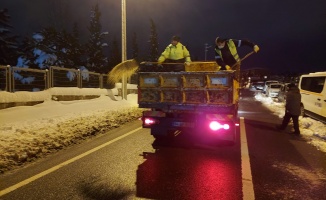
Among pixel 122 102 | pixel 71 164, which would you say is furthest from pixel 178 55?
pixel 122 102

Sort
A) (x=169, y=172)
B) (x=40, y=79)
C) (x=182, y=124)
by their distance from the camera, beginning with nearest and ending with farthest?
(x=169, y=172) → (x=182, y=124) → (x=40, y=79)

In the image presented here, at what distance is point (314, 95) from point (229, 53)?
5445mm

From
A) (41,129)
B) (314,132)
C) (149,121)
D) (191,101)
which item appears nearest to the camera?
(191,101)

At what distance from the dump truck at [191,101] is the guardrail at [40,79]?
822cm

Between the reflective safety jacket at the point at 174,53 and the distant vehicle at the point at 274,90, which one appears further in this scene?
the distant vehicle at the point at 274,90

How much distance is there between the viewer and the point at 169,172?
576cm

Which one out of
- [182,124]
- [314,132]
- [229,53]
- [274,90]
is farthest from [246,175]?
[274,90]

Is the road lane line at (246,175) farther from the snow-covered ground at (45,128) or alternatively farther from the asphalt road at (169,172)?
the snow-covered ground at (45,128)

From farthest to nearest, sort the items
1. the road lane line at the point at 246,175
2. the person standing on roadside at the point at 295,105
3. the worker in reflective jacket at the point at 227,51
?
the person standing on roadside at the point at 295,105 → the worker in reflective jacket at the point at 227,51 → the road lane line at the point at 246,175

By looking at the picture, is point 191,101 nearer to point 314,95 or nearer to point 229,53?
point 229,53

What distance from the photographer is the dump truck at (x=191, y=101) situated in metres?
7.02

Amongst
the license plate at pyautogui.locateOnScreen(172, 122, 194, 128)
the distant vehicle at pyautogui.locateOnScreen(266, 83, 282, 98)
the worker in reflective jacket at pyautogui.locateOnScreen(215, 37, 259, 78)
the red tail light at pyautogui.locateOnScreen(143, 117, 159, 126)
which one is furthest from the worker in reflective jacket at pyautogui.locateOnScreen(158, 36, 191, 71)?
the distant vehicle at pyautogui.locateOnScreen(266, 83, 282, 98)

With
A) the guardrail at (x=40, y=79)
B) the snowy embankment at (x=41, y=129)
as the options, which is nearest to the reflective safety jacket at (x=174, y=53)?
the snowy embankment at (x=41, y=129)

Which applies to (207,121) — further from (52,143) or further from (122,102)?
(122,102)
